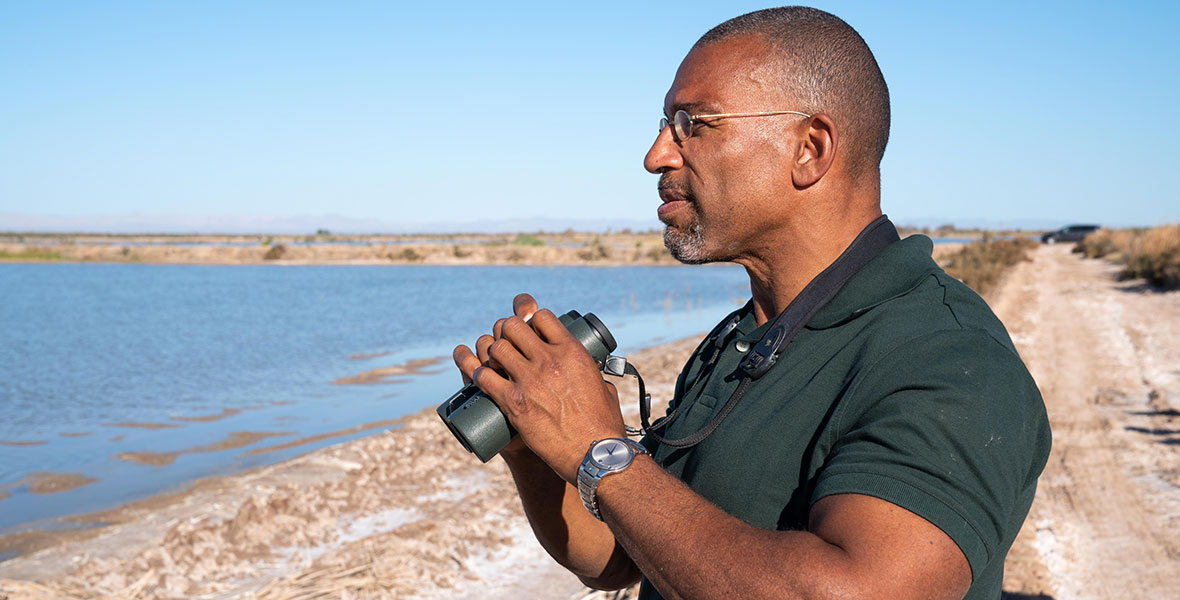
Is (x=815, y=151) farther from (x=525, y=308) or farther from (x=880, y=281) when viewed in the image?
(x=525, y=308)

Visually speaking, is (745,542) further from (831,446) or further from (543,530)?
(543,530)

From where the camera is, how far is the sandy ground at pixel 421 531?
4688 millimetres

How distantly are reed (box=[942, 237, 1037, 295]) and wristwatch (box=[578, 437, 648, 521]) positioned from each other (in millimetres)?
15888

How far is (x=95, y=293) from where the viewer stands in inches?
1142

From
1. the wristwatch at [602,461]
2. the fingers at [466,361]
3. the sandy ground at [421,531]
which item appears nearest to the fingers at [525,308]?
the fingers at [466,361]

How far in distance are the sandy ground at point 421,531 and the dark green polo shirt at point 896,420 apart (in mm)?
Result: 3494

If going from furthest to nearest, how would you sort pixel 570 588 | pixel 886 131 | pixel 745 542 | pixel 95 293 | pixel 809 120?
pixel 95 293 < pixel 570 588 < pixel 886 131 < pixel 809 120 < pixel 745 542

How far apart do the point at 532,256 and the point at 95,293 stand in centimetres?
2459

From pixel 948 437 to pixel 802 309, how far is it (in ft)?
1.37

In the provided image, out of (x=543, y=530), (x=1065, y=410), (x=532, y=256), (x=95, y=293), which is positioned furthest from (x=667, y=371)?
(x=532, y=256)

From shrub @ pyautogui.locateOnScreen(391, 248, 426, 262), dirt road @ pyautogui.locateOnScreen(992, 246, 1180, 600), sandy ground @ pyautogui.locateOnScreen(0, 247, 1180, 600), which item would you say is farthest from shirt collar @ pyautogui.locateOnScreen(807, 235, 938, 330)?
shrub @ pyautogui.locateOnScreen(391, 248, 426, 262)

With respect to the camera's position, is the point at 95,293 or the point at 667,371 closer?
the point at 667,371

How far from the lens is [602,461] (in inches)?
49.9

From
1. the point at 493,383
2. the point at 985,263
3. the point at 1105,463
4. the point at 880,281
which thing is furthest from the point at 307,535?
the point at 985,263
